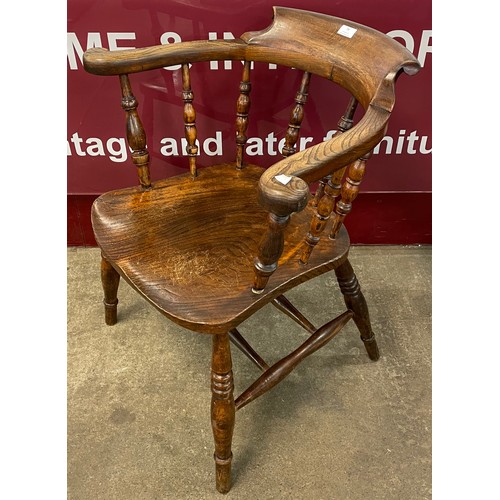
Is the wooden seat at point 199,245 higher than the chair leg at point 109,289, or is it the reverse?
the wooden seat at point 199,245

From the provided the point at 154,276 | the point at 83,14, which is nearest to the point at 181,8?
the point at 83,14

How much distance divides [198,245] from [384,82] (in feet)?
1.72

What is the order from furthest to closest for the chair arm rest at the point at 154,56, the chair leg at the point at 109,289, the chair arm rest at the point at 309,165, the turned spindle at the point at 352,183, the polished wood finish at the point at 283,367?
the chair leg at the point at 109,289
the polished wood finish at the point at 283,367
the chair arm rest at the point at 154,56
the turned spindle at the point at 352,183
the chair arm rest at the point at 309,165

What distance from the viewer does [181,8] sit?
1.37 meters

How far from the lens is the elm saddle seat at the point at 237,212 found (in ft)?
3.43

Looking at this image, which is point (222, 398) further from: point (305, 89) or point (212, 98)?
point (212, 98)

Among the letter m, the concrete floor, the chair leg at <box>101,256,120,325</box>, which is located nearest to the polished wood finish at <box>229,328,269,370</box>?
the concrete floor

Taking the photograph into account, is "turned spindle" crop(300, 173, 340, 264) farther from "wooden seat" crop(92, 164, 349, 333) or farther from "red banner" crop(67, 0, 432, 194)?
"red banner" crop(67, 0, 432, 194)

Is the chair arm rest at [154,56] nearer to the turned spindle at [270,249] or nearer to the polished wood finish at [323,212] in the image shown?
the polished wood finish at [323,212]

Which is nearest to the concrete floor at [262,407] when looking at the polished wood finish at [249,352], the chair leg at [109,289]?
the chair leg at [109,289]

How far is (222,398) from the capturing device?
1142mm

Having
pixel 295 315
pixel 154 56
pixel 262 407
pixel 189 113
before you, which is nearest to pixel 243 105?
pixel 189 113

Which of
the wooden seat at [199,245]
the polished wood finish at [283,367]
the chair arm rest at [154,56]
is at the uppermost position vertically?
the chair arm rest at [154,56]

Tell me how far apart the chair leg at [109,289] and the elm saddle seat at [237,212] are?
0.92ft
